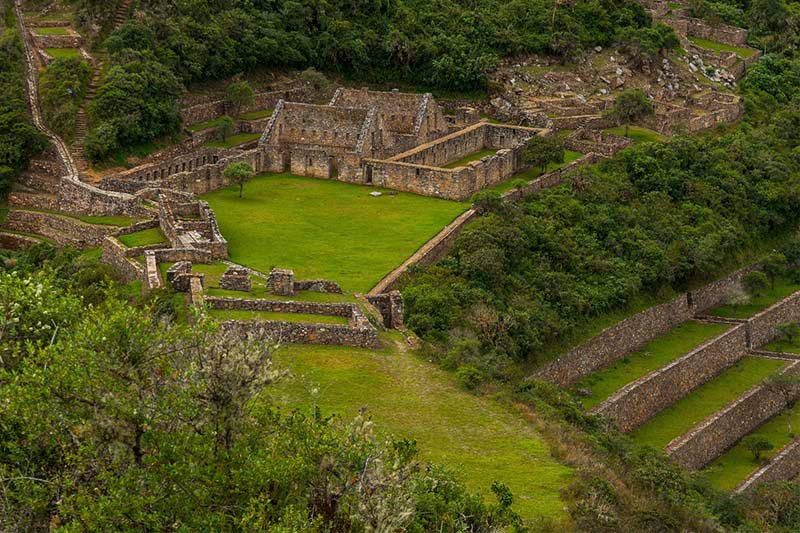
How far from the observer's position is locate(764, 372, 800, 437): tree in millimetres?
63688

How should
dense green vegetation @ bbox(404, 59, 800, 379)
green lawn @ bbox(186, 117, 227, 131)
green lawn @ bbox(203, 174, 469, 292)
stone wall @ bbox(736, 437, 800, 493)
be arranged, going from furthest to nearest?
green lawn @ bbox(186, 117, 227, 131)
green lawn @ bbox(203, 174, 469, 292)
dense green vegetation @ bbox(404, 59, 800, 379)
stone wall @ bbox(736, 437, 800, 493)

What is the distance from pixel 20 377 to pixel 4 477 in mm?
2197

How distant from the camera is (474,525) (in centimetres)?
2992

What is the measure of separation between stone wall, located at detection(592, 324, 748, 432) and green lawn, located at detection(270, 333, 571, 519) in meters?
15.0

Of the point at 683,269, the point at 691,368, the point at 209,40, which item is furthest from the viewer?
the point at 209,40

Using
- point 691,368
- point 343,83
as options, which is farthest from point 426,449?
point 343,83

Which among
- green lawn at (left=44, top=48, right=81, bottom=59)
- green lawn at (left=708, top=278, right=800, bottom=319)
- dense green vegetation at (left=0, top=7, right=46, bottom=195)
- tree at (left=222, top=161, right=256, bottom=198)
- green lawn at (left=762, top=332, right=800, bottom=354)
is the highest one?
green lawn at (left=44, top=48, right=81, bottom=59)

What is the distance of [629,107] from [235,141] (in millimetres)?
27667

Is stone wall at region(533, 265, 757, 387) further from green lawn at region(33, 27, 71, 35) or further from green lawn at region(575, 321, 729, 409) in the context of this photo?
green lawn at region(33, 27, 71, 35)

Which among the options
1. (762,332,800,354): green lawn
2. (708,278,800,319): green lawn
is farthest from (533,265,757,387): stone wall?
(762,332,800,354): green lawn

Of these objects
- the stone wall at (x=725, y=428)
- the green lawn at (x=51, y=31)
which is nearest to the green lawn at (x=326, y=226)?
the stone wall at (x=725, y=428)

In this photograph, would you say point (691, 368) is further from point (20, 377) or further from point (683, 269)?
point (20, 377)

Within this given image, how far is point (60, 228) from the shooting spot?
62625 millimetres

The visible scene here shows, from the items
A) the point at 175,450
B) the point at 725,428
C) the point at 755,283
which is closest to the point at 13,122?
the point at 725,428
